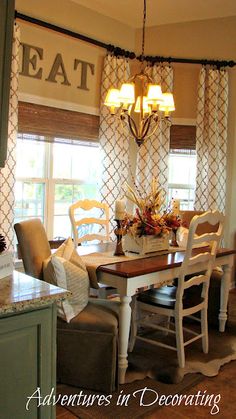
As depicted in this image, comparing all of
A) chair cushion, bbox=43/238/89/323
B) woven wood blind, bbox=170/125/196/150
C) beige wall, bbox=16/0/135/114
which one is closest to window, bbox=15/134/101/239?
beige wall, bbox=16/0/135/114

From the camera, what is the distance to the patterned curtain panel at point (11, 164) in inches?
138

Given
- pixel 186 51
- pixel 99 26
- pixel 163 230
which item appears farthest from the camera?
pixel 186 51

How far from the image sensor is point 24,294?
1.58 meters

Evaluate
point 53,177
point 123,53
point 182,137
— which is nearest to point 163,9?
point 123,53

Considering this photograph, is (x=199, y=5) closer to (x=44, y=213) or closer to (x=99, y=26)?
(x=99, y=26)

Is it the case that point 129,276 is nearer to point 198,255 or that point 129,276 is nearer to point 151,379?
point 198,255

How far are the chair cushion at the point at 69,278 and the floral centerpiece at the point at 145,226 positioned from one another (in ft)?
1.83

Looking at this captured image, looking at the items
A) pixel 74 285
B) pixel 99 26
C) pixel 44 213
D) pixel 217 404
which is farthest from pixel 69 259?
pixel 99 26

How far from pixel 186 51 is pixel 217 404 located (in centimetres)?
387

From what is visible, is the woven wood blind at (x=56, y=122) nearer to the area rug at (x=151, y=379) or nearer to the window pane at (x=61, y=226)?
the window pane at (x=61, y=226)

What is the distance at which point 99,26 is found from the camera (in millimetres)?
4477

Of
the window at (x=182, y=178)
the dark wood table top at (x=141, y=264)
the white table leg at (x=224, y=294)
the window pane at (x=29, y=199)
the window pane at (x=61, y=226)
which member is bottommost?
the white table leg at (x=224, y=294)

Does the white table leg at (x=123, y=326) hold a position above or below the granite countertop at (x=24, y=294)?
below

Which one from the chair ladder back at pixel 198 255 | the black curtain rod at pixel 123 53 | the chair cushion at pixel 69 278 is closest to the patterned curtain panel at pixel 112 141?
the black curtain rod at pixel 123 53
